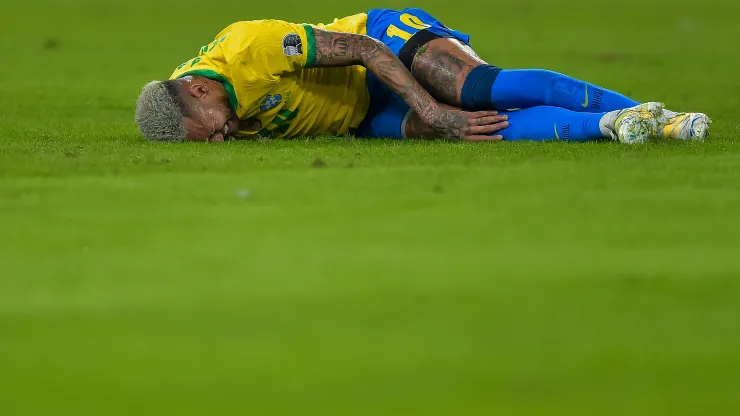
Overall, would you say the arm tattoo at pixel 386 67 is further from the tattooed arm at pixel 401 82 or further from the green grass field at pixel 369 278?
the green grass field at pixel 369 278

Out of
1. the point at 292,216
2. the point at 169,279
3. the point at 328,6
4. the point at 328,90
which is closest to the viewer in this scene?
the point at 169,279

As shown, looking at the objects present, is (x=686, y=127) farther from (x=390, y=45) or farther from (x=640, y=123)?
(x=390, y=45)

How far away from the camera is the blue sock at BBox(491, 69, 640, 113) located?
221 inches

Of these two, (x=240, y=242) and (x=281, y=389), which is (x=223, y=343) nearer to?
(x=281, y=389)

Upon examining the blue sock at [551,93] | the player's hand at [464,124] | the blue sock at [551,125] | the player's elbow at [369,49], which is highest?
the player's elbow at [369,49]

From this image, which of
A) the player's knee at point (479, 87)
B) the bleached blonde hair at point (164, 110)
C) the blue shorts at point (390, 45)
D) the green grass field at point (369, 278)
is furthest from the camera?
the blue shorts at point (390, 45)

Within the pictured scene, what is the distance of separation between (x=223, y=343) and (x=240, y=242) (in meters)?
0.79

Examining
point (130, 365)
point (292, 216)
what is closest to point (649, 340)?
point (130, 365)

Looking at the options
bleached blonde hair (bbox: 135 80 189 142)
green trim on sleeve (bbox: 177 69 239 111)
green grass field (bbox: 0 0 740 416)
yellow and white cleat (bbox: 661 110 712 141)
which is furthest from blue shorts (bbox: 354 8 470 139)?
yellow and white cleat (bbox: 661 110 712 141)

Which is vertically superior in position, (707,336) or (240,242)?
(707,336)

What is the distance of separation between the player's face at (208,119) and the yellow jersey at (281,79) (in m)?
0.06

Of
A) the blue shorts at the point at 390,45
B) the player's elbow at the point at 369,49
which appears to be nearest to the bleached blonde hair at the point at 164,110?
the player's elbow at the point at 369,49

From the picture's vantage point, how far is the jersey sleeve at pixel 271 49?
555cm

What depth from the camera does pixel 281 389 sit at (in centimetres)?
229
